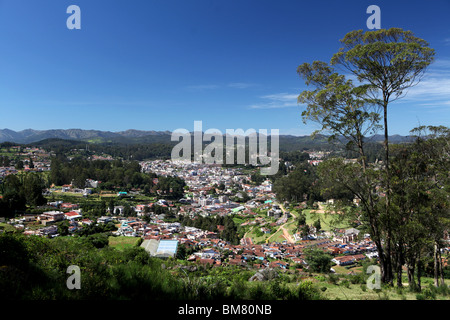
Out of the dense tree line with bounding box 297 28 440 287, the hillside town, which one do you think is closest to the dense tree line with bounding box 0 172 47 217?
the hillside town

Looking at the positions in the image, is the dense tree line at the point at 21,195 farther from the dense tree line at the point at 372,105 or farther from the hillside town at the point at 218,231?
the dense tree line at the point at 372,105

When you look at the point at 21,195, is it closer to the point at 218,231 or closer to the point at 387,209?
the point at 218,231

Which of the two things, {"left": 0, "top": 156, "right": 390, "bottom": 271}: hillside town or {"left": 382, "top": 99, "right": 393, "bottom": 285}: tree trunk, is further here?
{"left": 0, "top": 156, "right": 390, "bottom": 271}: hillside town

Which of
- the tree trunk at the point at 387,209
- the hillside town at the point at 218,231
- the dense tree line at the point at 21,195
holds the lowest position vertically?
the hillside town at the point at 218,231

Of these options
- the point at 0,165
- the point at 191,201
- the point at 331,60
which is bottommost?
the point at 191,201

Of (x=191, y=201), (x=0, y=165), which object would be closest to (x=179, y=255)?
(x=191, y=201)

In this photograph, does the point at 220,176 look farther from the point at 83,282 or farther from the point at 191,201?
the point at 83,282

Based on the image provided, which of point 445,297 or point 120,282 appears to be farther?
point 445,297

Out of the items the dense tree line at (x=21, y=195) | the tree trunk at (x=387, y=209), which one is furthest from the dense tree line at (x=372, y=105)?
the dense tree line at (x=21, y=195)

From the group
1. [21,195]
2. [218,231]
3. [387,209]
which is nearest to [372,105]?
[387,209]

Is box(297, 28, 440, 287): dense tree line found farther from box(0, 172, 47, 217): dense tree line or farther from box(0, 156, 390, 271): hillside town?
box(0, 172, 47, 217): dense tree line
